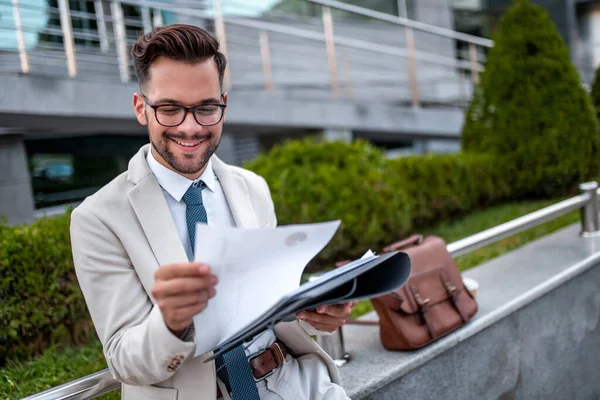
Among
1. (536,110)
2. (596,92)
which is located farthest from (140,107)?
(596,92)

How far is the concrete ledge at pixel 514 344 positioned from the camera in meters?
2.59

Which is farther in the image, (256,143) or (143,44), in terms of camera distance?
(256,143)

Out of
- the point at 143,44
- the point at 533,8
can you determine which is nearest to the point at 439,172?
the point at 533,8

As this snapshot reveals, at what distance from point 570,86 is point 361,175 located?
11.4 ft

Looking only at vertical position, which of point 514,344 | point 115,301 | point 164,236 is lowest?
point 514,344

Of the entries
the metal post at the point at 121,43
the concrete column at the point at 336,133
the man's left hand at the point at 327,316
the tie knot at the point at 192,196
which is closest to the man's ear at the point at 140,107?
the tie knot at the point at 192,196

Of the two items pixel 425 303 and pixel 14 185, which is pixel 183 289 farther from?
pixel 14 185

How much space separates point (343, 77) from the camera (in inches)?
504

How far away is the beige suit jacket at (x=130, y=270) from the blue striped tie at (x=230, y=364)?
68 mm

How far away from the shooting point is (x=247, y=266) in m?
1.33

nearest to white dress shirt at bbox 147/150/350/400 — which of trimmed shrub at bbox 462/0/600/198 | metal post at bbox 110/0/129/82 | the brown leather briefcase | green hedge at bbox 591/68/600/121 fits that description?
the brown leather briefcase

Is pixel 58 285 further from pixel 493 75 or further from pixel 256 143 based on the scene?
pixel 256 143

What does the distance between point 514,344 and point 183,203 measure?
2.15m

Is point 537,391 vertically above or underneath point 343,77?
underneath
